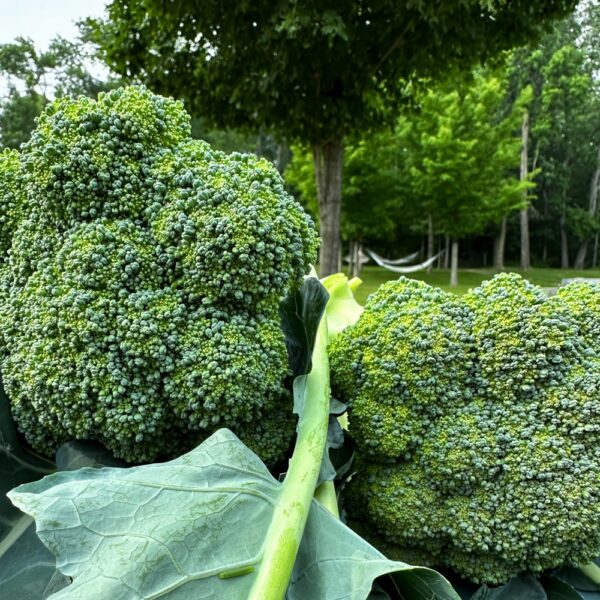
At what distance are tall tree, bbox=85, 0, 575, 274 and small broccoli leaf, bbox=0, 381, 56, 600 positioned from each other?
147 inches

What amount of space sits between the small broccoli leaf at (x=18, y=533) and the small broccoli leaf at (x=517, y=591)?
59 cm

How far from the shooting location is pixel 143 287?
0.77m

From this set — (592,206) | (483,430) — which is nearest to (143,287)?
(483,430)

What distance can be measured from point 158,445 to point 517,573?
0.55 metres

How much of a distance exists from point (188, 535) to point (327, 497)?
8.9 inches

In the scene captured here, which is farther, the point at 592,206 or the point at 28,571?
the point at 592,206

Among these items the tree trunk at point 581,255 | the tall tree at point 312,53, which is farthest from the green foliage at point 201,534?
the tree trunk at point 581,255

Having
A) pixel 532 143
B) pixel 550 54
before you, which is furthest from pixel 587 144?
pixel 550 54

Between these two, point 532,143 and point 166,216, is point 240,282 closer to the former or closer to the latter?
point 166,216

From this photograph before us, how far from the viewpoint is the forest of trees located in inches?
409

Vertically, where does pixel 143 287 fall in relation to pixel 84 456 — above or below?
above

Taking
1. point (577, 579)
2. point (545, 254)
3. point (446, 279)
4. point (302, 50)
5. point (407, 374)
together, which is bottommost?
point (577, 579)

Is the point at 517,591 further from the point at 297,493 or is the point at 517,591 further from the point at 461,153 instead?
the point at 461,153

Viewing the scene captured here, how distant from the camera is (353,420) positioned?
0.86 metres
